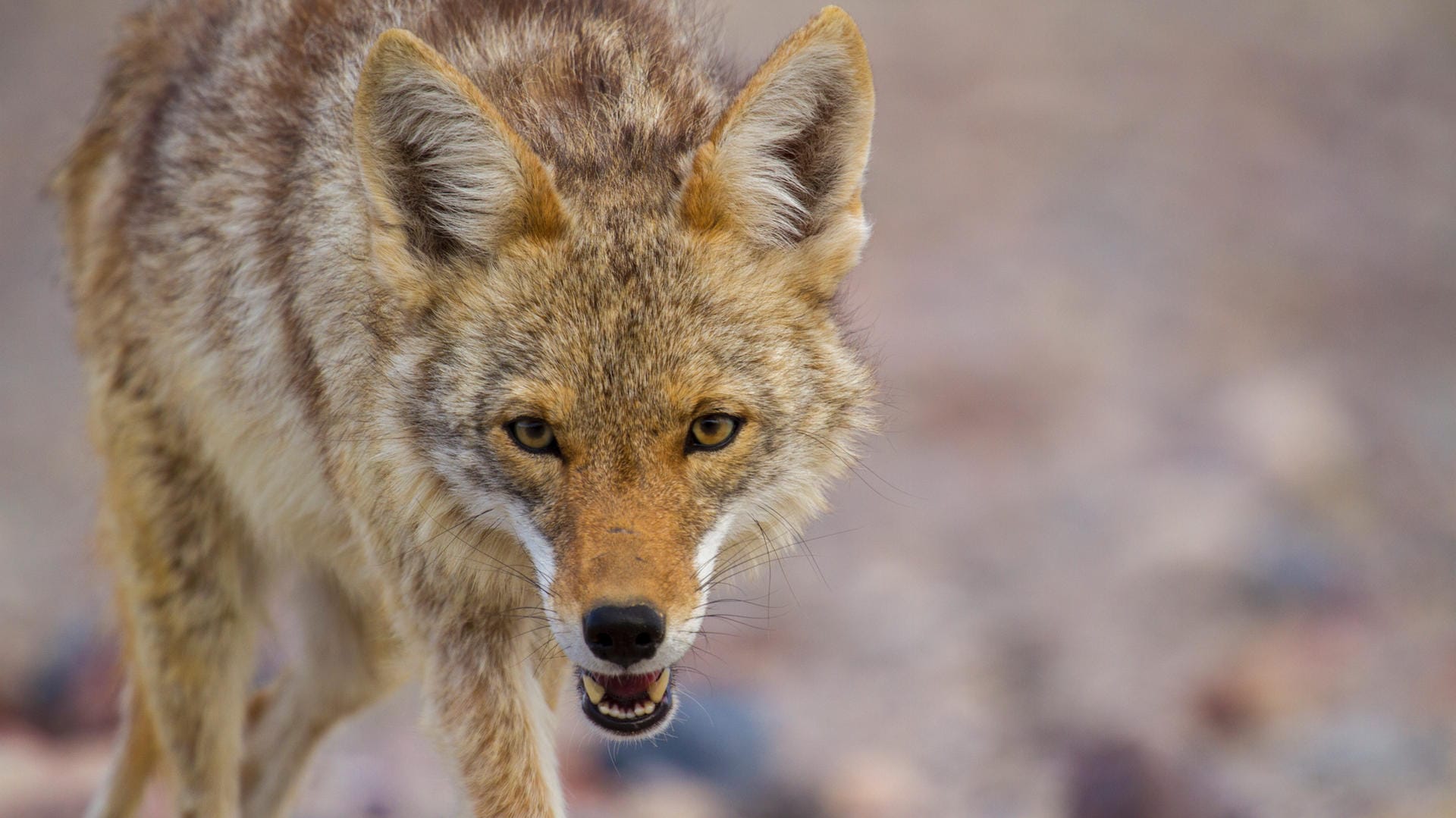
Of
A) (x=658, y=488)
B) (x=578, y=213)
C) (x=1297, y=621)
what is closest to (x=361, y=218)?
(x=578, y=213)

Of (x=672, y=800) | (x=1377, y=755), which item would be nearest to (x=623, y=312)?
(x=672, y=800)

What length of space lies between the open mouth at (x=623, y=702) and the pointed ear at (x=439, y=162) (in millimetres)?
1178

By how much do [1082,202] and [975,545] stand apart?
352 cm

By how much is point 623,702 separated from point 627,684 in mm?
54

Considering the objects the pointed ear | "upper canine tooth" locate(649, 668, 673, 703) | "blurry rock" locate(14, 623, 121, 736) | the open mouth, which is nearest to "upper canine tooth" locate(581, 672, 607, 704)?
the open mouth

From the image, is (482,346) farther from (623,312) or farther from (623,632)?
(623,632)

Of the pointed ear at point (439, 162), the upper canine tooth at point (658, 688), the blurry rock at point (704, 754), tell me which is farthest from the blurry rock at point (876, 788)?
the pointed ear at point (439, 162)

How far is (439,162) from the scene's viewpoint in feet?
13.2

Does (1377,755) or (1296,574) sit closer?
(1377,755)

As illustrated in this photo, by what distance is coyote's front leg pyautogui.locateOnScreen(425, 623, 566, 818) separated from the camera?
14.0ft

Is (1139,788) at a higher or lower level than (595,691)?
lower

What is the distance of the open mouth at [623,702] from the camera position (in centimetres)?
392

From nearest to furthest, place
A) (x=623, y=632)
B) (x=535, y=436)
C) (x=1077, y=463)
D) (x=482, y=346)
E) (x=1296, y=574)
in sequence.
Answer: (x=623, y=632) < (x=535, y=436) < (x=482, y=346) < (x=1296, y=574) < (x=1077, y=463)

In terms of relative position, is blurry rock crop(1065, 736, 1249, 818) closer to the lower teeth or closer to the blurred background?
the blurred background
